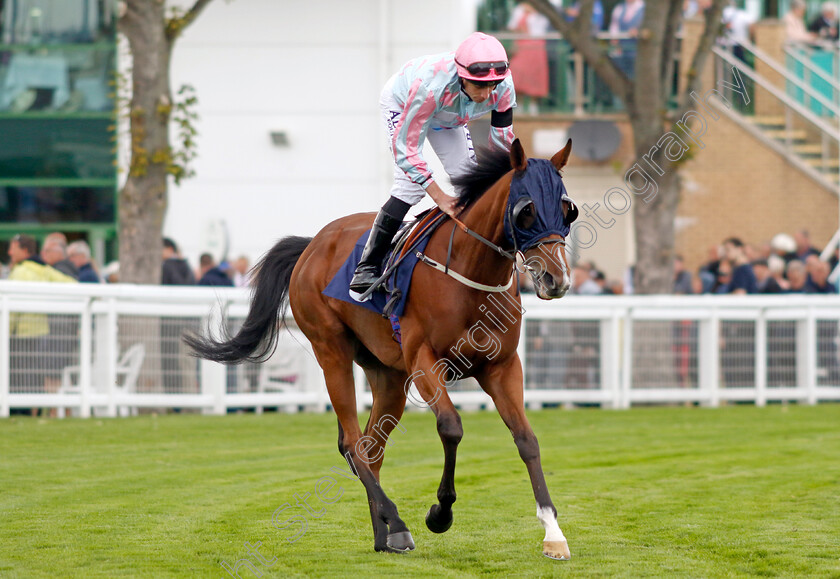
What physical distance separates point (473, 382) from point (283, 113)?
6557mm

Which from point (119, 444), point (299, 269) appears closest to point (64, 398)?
point (119, 444)

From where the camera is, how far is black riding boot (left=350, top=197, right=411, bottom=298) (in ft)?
18.6

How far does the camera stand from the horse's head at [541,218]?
182 inches

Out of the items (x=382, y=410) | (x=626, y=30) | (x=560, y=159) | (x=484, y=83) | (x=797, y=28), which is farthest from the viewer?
(x=797, y=28)

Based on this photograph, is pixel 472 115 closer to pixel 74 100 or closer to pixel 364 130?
pixel 364 130

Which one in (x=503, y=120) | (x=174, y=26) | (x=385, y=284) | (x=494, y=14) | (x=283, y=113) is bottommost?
(x=385, y=284)

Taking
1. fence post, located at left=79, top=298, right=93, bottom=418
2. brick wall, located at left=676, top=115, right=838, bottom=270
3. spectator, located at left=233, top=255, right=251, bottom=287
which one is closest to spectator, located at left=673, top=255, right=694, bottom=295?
brick wall, located at left=676, top=115, right=838, bottom=270

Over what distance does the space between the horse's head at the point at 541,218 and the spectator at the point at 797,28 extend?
1358 centimetres

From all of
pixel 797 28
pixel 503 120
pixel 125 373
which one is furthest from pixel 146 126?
pixel 797 28

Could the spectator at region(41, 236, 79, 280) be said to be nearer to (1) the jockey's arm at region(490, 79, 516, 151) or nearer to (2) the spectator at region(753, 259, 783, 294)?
(1) the jockey's arm at region(490, 79, 516, 151)

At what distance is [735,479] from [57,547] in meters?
4.07

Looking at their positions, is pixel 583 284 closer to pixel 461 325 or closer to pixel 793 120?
pixel 793 120

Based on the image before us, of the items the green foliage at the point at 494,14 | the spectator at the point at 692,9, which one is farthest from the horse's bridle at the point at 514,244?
the spectator at the point at 692,9

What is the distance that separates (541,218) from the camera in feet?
15.5
